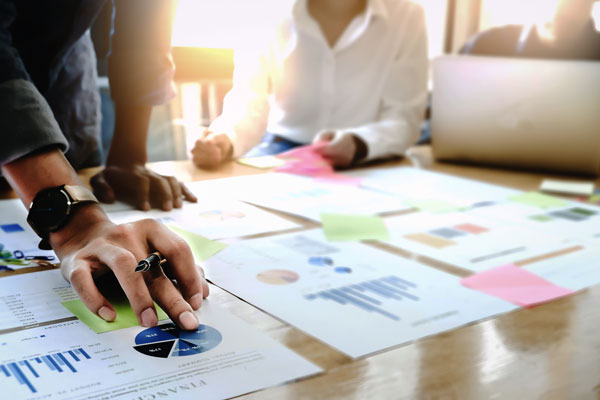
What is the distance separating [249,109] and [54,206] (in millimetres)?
882

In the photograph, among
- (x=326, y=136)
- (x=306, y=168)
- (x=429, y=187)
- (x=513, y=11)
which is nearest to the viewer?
(x=429, y=187)

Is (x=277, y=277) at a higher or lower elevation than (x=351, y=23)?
lower

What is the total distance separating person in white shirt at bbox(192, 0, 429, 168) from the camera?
5.15 ft

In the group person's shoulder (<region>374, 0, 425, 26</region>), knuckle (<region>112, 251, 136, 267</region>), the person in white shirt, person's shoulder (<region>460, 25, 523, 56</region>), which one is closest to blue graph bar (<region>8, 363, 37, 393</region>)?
knuckle (<region>112, 251, 136, 267</region>)

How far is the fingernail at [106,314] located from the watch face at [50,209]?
0.42ft

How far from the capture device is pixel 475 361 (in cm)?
42

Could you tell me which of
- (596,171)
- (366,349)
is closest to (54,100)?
(366,349)

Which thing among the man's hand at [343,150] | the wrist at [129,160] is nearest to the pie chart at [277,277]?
the wrist at [129,160]

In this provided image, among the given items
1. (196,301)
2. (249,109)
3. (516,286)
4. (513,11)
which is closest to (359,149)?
(249,109)

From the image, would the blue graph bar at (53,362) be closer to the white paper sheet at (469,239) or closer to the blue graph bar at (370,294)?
the blue graph bar at (370,294)

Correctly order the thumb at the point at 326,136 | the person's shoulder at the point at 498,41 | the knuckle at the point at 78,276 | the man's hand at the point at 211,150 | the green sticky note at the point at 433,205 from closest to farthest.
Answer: the knuckle at the point at 78,276 → the green sticky note at the point at 433,205 → the man's hand at the point at 211,150 → the thumb at the point at 326,136 → the person's shoulder at the point at 498,41

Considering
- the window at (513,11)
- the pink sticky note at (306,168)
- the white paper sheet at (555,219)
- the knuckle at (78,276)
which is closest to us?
the knuckle at (78,276)

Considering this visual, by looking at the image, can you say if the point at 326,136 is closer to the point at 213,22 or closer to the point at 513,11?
the point at 213,22

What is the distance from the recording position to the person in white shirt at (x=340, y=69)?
5.15 feet
